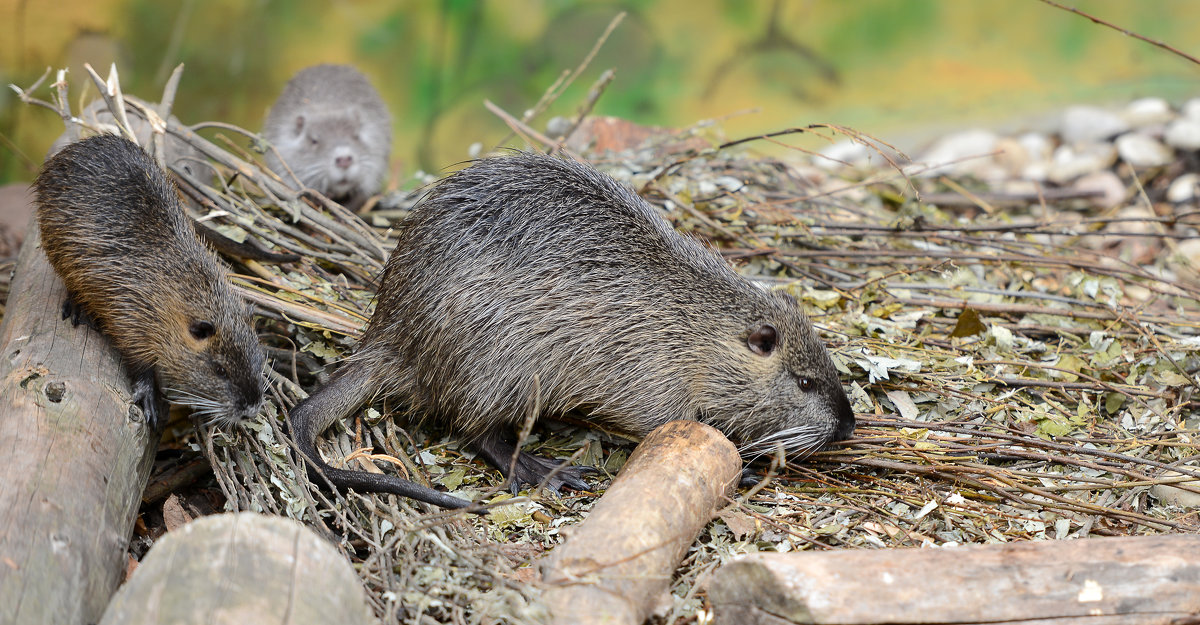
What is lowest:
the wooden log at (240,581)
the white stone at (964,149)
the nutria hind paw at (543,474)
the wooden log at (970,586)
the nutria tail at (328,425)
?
the nutria hind paw at (543,474)

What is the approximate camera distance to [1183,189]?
243 inches

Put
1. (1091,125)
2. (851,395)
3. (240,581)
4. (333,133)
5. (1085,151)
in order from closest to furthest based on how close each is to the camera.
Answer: (240,581)
(851,395)
(333,133)
(1085,151)
(1091,125)

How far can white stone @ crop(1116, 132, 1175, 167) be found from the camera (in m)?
6.44

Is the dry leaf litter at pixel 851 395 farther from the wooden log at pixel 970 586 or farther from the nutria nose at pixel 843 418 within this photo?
the wooden log at pixel 970 586

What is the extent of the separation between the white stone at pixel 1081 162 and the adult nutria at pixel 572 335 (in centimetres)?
424

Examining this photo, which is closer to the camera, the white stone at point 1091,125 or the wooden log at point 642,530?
the wooden log at point 642,530

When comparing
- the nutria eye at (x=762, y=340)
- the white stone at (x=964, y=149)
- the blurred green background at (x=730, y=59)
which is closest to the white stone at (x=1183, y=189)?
the blurred green background at (x=730, y=59)

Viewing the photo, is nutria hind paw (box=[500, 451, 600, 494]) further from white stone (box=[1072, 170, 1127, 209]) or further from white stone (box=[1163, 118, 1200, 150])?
white stone (box=[1163, 118, 1200, 150])

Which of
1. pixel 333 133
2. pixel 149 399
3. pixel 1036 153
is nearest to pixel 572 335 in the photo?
pixel 149 399

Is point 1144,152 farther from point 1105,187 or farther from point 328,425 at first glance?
point 328,425

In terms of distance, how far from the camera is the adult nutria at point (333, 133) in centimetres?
527

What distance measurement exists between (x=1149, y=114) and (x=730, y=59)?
3.01 m

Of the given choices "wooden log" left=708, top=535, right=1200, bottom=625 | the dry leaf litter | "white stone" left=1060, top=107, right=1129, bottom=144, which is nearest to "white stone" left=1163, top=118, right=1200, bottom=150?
"white stone" left=1060, top=107, right=1129, bottom=144

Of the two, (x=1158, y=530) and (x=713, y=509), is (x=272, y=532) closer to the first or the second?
(x=713, y=509)
